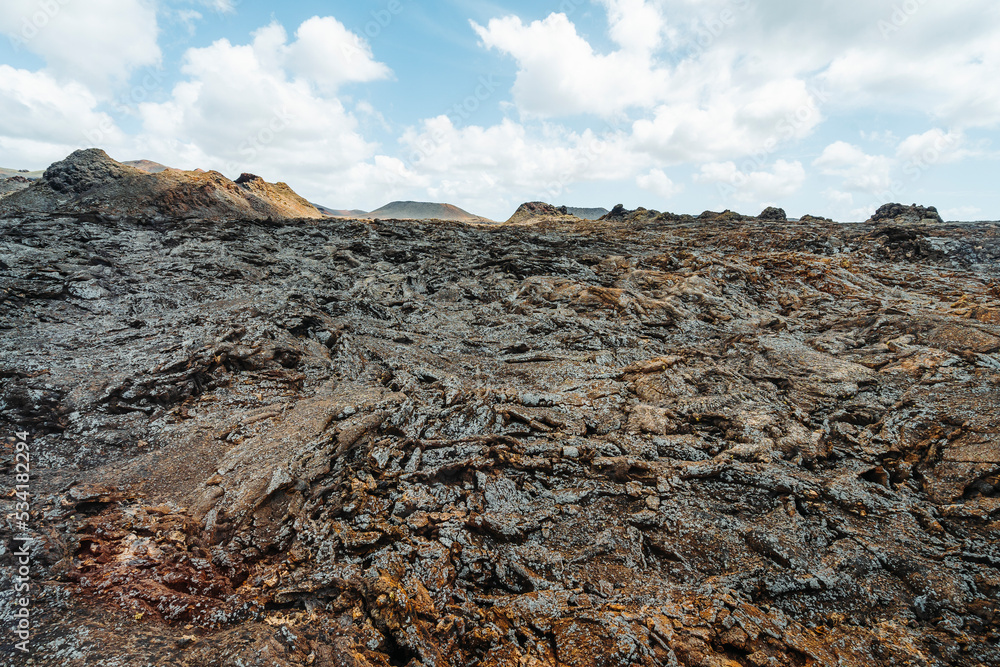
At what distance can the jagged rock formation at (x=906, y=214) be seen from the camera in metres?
24.6

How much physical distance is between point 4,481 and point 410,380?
6.40m

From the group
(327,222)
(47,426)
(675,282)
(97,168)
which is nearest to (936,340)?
(675,282)

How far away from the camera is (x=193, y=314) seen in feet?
38.5

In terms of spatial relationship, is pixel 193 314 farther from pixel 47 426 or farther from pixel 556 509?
pixel 556 509

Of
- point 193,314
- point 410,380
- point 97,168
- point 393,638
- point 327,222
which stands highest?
point 97,168

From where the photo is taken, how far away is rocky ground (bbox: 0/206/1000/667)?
4.08 metres

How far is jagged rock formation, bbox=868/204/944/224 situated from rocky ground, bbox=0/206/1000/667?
14889 millimetres

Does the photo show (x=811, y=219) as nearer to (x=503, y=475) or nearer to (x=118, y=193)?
(x=503, y=475)

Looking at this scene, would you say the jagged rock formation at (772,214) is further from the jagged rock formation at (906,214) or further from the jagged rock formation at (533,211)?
the jagged rock formation at (533,211)

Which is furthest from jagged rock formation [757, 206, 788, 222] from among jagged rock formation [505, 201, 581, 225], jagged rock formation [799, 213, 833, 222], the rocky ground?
jagged rock formation [505, 201, 581, 225]

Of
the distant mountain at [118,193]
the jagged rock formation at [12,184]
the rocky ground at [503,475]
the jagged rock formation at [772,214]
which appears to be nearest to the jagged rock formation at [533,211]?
the jagged rock formation at [772,214]

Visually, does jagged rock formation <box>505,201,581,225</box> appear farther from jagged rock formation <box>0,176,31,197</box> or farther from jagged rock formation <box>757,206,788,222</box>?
jagged rock formation <box>0,176,31,197</box>

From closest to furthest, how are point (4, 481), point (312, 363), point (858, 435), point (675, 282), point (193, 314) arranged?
point (4, 481)
point (858, 435)
point (312, 363)
point (193, 314)
point (675, 282)

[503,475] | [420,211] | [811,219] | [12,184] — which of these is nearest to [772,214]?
[811,219]
